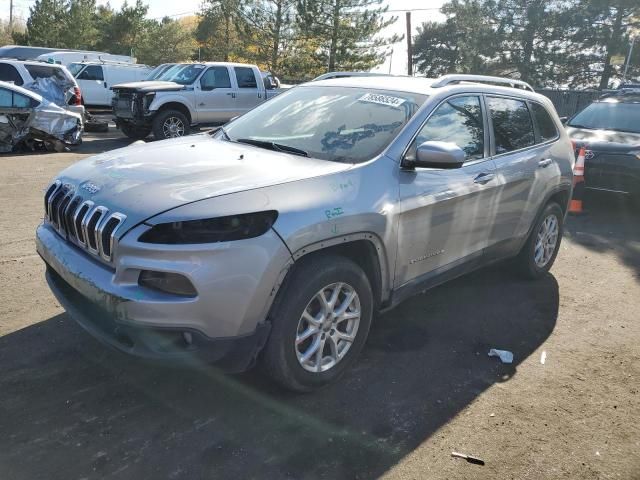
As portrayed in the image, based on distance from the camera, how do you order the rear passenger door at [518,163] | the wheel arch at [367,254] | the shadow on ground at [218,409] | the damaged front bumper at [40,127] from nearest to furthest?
1. the shadow on ground at [218,409]
2. the wheel arch at [367,254]
3. the rear passenger door at [518,163]
4. the damaged front bumper at [40,127]

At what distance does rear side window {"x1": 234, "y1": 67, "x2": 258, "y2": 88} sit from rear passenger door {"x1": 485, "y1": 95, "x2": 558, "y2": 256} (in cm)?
1059

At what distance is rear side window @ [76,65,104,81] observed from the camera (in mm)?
17984

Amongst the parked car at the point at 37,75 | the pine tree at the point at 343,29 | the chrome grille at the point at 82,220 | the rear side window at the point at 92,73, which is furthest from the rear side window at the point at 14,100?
the pine tree at the point at 343,29

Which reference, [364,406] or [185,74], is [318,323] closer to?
[364,406]

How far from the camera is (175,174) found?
3.15 meters

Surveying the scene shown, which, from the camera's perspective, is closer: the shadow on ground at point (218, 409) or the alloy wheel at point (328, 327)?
the shadow on ground at point (218, 409)

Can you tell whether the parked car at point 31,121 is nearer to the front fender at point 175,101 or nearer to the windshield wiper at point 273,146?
the front fender at point 175,101

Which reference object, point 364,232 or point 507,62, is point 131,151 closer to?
point 364,232

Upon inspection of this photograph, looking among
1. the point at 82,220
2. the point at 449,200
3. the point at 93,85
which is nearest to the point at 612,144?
the point at 449,200

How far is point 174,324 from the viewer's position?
267 centimetres

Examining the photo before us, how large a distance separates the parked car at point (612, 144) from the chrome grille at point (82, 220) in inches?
290

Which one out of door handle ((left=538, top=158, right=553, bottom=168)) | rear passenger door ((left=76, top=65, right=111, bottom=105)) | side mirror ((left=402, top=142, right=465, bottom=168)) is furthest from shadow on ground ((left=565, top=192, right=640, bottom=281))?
rear passenger door ((left=76, top=65, right=111, bottom=105))

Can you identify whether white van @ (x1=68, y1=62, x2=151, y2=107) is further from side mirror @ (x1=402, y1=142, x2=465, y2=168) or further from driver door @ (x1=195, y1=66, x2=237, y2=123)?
side mirror @ (x1=402, y1=142, x2=465, y2=168)

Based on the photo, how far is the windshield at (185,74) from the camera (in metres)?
13.9
